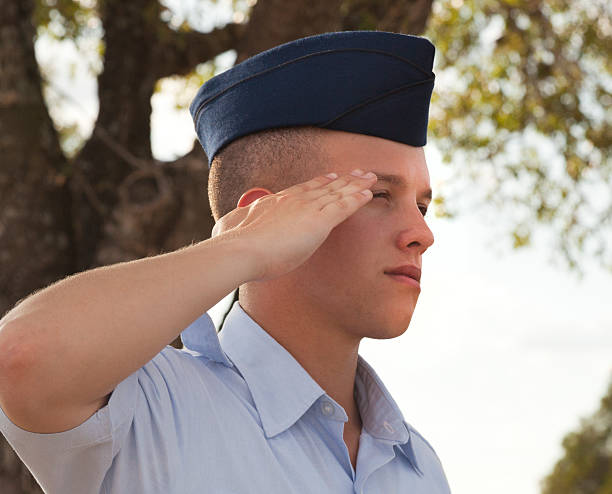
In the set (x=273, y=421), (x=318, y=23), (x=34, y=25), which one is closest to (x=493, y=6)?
(x=318, y=23)

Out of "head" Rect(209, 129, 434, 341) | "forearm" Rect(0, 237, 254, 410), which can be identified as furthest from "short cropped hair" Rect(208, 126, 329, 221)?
"forearm" Rect(0, 237, 254, 410)

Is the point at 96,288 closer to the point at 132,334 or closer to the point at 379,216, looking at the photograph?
the point at 132,334

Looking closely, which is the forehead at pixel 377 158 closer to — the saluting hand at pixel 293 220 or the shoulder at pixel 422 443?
the saluting hand at pixel 293 220

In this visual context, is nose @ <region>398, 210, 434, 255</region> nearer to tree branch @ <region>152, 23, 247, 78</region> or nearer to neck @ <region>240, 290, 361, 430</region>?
neck @ <region>240, 290, 361, 430</region>

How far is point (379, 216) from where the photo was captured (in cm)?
253

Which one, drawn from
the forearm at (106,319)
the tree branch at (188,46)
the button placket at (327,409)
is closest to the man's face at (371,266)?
the button placket at (327,409)

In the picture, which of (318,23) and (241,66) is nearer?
(241,66)

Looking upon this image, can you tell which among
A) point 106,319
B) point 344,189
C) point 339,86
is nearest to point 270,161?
point 339,86

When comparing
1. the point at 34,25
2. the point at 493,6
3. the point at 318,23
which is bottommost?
the point at 318,23

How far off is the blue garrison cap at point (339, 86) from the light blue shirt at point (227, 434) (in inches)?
25.9

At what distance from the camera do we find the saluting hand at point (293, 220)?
2.10 meters

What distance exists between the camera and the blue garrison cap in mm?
2721

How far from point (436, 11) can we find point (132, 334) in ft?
29.9

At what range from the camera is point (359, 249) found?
2510 mm
